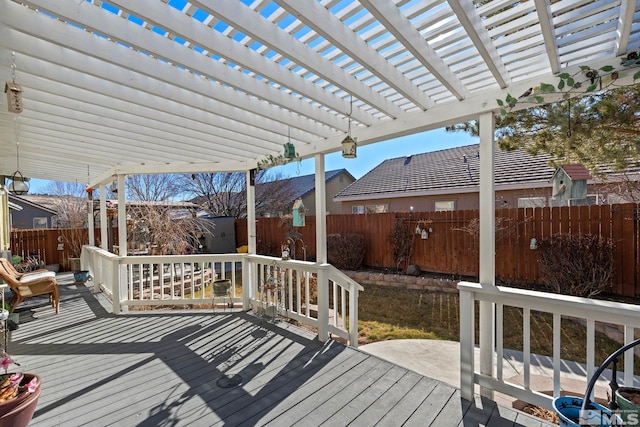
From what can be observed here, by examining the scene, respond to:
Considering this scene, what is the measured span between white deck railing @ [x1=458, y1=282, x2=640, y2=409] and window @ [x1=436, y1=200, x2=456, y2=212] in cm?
797

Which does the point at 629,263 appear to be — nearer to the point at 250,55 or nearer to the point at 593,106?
the point at 593,106

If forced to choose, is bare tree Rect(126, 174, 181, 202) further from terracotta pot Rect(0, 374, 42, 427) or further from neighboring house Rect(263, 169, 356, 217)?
terracotta pot Rect(0, 374, 42, 427)

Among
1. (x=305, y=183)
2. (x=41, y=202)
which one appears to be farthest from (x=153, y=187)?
(x=305, y=183)

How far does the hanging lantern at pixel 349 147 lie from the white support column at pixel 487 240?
3.93 feet

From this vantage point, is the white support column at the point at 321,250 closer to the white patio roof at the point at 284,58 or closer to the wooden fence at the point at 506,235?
the white patio roof at the point at 284,58

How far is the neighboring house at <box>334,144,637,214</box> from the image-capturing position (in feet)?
27.4

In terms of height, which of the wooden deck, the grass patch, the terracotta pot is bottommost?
the grass patch

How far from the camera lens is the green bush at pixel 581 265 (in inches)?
196

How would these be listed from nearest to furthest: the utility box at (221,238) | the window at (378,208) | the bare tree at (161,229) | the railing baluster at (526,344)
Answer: the railing baluster at (526,344)
the bare tree at (161,229)
the window at (378,208)
the utility box at (221,238)

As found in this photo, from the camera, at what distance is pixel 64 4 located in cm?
160

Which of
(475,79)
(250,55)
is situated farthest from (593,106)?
(250,55)

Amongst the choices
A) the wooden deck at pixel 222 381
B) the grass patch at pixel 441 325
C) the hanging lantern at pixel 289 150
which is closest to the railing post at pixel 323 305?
the wooden deck at pixel 222 381

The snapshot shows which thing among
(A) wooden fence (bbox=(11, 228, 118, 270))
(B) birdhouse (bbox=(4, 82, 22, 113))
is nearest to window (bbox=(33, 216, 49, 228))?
(A) wooden fence (bbox=(11, 228, 118, 270))

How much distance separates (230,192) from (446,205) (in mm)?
11599
